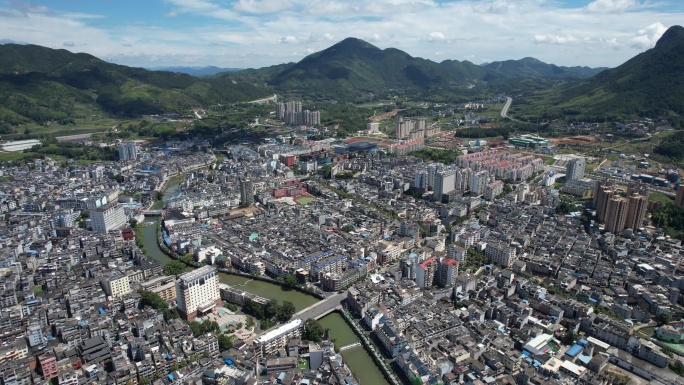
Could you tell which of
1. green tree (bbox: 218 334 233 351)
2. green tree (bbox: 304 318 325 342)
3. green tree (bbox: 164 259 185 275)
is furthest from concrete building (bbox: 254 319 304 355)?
green tree (bbox: 164 259 185 275)

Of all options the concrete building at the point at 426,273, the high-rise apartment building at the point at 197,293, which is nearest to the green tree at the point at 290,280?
the high-rise apartment building at the point at 197,293

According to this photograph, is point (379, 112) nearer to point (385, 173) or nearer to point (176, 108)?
point (176, 108)

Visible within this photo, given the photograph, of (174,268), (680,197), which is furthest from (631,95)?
(174,268)

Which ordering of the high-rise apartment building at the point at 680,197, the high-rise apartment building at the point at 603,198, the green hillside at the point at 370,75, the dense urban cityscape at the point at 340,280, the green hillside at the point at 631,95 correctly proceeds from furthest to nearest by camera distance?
the green hillside at the point at 370,75 → the green hillside at the point at 631,95 → the high-rise apartment building at the point at 680,197 → the high-rise apartment building at the point at 603,198 → the dense urban cityscape at the point at 340,280

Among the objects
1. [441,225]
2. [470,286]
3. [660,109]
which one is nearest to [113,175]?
→ [441,225]

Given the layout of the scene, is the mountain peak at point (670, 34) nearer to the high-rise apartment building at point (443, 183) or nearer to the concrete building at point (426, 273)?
the high-rise apartment building at point (443, 183)

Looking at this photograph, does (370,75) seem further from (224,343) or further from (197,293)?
(224,343)
